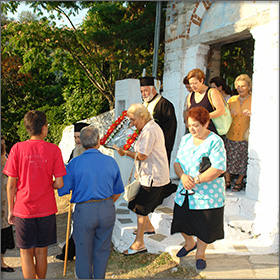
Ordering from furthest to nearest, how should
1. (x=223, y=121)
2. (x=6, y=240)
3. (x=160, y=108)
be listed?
(x=160, y=108) < (x=223, y=121) < (x=6, y=240)

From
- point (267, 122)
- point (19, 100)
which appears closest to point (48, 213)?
point (267, 122)

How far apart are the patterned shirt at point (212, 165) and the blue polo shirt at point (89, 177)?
2.92ft

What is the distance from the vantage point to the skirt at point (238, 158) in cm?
516

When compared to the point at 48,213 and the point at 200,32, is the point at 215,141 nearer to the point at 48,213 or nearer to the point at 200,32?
the point at 48,213

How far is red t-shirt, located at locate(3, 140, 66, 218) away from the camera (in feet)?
9.89

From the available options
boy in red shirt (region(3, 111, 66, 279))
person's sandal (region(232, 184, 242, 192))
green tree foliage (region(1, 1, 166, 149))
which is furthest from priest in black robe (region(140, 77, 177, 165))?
green tree foliage (region(1, 1, 166, 149))

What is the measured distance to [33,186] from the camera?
10.0 feet

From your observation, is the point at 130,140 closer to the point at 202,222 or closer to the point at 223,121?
the point at 202,222

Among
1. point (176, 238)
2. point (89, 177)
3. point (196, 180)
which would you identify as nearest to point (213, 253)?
point (176, 238)

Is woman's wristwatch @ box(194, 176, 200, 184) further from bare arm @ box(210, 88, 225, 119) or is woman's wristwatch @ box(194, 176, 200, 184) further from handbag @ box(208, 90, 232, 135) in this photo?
handbag @ box(208, 90, 232, 135)

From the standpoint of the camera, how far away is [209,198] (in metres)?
3.36

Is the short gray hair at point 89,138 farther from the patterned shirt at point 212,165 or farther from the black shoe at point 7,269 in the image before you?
the black shoe at point 7,269

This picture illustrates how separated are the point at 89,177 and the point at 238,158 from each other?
9.93 feet

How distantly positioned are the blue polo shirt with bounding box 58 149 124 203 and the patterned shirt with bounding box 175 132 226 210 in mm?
889
